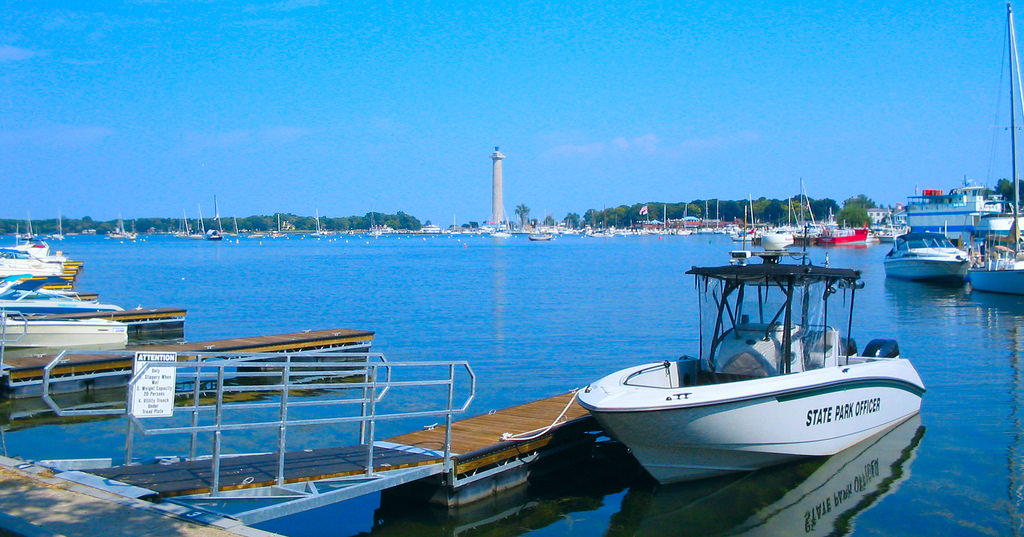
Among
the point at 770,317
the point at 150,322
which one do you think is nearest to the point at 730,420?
the point at 770,317

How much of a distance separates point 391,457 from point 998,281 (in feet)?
121

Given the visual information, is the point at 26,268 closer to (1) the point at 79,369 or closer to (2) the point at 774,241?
(1) the point at 79,369

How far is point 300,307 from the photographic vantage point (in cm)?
3769

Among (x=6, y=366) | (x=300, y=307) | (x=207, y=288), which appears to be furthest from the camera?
(x=207, y=288)

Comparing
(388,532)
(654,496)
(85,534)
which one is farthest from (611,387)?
(85,534)

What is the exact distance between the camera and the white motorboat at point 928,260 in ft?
151

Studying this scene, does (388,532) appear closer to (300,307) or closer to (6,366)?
(6,366)

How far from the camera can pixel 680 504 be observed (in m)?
11.0

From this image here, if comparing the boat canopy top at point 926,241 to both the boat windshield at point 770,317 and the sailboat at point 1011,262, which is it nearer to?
the sailboat at point 1011,262

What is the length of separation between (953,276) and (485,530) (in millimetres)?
43851

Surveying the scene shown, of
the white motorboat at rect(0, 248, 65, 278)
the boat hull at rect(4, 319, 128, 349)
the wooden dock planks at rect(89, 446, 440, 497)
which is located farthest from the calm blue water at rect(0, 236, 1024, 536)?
the boat hull at rect(4, 319, 128, 349)

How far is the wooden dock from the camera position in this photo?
850 cm

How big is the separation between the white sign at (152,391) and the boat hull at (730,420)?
523 centimetres

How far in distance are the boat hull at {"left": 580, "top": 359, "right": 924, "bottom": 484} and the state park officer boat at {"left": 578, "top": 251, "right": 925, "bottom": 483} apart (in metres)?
0.02
